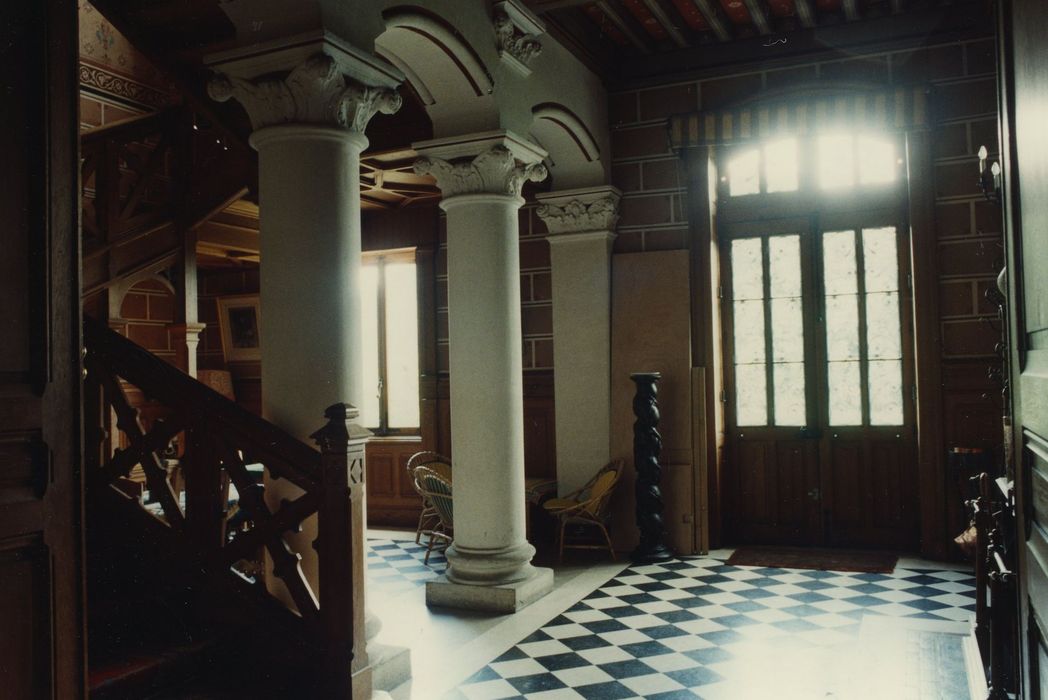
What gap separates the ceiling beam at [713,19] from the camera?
7105mm

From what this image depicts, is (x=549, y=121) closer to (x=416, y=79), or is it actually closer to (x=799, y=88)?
(x=416, y=79)

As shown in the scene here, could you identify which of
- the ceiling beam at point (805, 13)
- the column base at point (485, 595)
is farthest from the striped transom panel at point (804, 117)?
the column base at point (485, 595)

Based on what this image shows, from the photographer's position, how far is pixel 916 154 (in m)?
7.41

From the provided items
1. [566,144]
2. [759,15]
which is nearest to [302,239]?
[566,144]

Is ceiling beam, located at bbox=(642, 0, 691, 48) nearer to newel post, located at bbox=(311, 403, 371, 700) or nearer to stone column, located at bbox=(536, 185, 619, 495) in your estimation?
stone column, located at bbox=(536, 185, 619, 495)

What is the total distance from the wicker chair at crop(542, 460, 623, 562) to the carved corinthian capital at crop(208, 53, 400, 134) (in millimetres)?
4249

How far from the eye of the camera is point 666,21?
741cm

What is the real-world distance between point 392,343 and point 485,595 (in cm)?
499

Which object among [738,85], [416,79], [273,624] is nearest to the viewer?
[273,624]

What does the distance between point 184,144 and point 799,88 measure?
543cm

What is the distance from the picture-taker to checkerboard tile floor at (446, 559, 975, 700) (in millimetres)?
4637

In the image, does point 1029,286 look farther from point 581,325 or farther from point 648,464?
point 581,325

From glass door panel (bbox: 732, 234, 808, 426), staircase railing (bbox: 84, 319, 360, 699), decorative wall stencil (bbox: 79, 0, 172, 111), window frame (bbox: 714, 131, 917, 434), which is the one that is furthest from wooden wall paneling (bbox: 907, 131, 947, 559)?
decorative wall stencil (bbox: 79, 0, 172, 111)

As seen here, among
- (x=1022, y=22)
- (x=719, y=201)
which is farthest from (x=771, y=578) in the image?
(x=1022, y=22)
